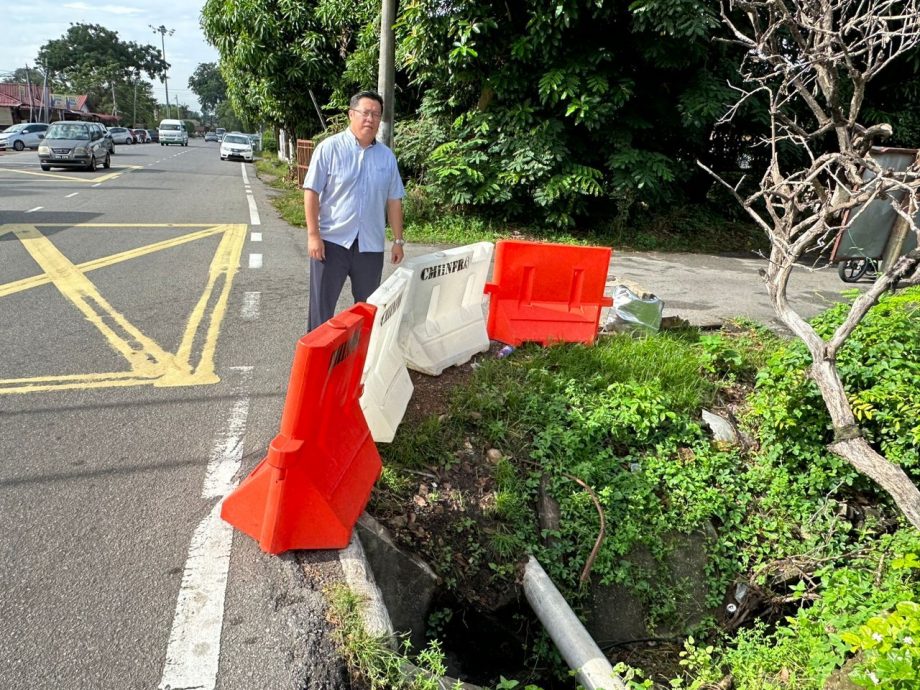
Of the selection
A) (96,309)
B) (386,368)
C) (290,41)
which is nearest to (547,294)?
(386,368)

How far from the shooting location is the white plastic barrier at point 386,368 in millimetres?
3473

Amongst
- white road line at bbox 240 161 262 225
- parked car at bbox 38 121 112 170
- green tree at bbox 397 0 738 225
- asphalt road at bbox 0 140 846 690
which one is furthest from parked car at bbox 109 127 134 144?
asphalt road at bbox 0 140 846 690

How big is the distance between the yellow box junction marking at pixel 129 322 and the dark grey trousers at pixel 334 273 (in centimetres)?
101

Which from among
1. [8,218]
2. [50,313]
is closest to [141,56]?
[8,218]

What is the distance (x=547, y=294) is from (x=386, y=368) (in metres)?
2.05

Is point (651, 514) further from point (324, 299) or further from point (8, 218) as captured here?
point (8, 218)

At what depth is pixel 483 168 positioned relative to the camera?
11.6 m

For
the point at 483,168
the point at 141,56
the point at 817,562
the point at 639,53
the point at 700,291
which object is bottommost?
the point at 817,562

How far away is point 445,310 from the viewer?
16.0 ft

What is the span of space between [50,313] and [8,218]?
692 centimetres

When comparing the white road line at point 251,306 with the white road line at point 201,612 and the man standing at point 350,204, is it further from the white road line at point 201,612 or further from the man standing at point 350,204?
the white road line at point 201,612

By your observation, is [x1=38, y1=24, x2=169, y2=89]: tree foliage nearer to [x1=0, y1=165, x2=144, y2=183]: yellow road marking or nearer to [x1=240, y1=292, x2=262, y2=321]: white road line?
[x1=0, y1=165, x2=144, y2=183]: yellow road marking

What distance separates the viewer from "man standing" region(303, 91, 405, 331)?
13.3 feet

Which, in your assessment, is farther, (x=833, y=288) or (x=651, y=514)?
(x=833, y=288)
